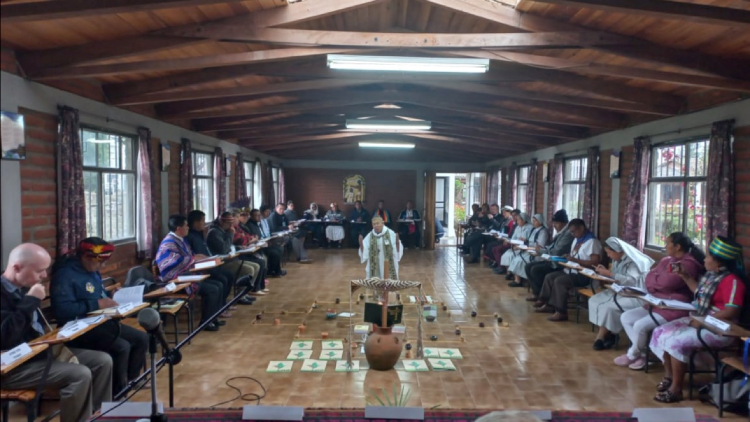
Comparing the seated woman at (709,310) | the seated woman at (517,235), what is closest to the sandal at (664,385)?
the seated woman at (709,310)

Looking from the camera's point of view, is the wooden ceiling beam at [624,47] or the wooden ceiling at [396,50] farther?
the wooden ceiling beam at [624,47]

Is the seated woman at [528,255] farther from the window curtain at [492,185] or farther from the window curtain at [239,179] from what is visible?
the window curtain at [239,179]

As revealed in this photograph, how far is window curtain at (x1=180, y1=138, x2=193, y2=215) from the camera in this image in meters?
7.57

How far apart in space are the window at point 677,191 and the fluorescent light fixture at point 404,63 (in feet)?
10.4

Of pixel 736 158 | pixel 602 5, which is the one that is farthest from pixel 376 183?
pixel 602 5

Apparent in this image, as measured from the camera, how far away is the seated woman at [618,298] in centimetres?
539

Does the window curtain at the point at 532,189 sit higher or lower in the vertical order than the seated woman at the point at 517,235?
higher

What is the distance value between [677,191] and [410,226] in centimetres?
841

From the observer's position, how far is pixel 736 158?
5.01 m

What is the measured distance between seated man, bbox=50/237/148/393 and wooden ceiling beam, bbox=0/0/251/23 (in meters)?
1.80

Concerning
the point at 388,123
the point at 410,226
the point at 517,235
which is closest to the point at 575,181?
the point at 517,235

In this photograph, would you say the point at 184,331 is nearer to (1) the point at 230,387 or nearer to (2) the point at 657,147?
(1) the point at 230,387

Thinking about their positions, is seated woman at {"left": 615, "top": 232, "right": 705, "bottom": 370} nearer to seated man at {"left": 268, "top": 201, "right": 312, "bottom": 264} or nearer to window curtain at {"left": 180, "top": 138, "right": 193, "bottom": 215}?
window curtain at {"left": 180, "top": 138, "right": 193, "bottom": 215}

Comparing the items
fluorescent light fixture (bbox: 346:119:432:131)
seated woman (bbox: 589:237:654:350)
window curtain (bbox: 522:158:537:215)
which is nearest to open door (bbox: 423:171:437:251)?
window curtain (bbox: 522:158:537:215)
